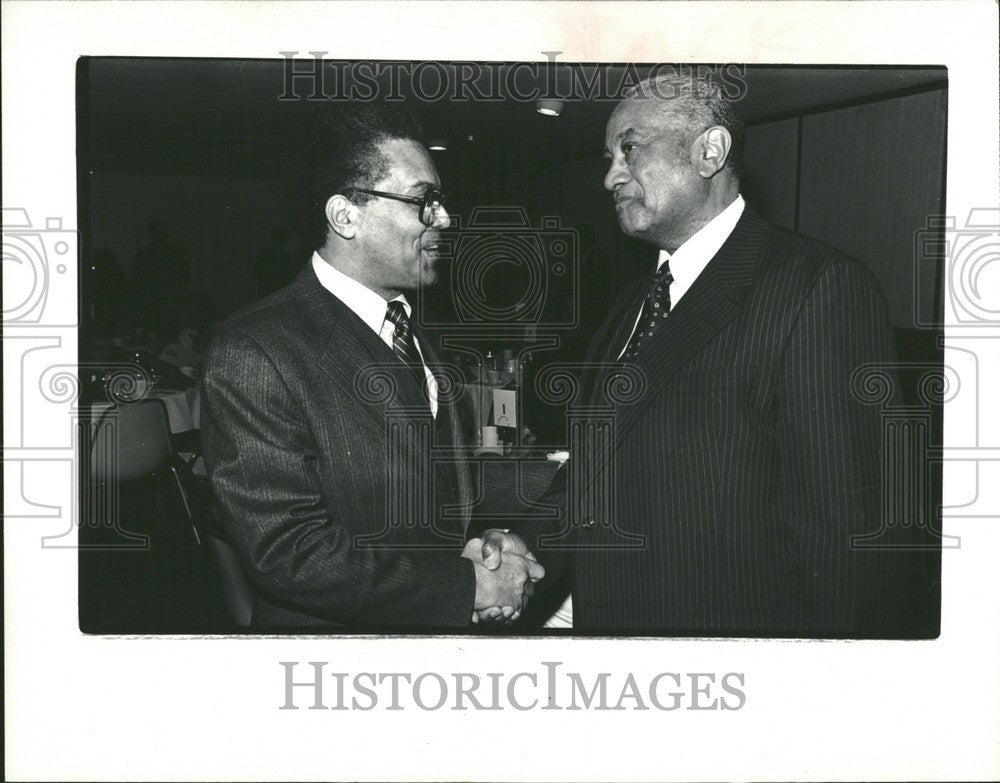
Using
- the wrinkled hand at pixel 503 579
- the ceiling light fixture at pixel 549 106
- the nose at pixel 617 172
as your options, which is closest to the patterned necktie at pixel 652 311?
the nose at pixel 617 172

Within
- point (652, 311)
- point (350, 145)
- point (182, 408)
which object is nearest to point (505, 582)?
point (652, 311)

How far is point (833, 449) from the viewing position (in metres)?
2.37

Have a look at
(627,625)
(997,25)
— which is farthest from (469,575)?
(997,25)

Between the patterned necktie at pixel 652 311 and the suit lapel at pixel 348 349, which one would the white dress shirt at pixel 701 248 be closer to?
the patterned necktie at pixel 652 311

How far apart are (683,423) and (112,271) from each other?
138cm

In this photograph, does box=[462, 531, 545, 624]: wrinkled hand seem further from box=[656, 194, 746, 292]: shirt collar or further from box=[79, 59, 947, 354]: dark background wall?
A: box=[656, 194, 746, 292]: shirt collar

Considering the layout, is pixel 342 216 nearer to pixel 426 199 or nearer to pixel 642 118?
pixel 426 199

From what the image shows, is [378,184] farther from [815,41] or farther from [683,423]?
[815,41]

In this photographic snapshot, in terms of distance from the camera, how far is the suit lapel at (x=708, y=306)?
2.38 meters

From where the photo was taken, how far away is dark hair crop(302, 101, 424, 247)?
2.43 meters

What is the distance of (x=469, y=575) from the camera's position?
249 centimetres

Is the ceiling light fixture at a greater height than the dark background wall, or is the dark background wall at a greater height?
the ceiling light fixture

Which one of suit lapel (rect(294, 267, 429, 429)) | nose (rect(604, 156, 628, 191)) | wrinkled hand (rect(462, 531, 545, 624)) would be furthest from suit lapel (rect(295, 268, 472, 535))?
nose (rect(604, 156, 628, 191))

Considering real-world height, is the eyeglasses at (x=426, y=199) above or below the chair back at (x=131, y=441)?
above
